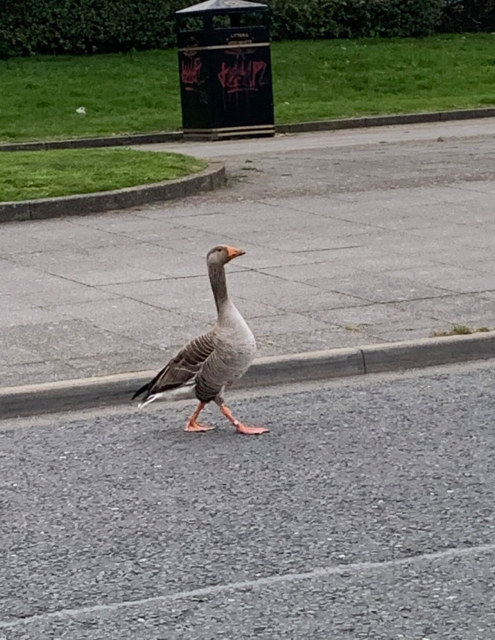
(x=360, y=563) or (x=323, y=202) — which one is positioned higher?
(x=360, y=563)

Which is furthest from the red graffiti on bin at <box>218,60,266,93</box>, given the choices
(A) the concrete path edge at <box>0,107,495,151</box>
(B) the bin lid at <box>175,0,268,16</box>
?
(A) the concrete path edge at <box>0,107,495,151</box>

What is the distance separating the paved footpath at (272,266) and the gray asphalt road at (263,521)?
1.05 metres

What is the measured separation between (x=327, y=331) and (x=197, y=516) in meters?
3.08

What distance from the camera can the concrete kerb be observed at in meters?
7.39

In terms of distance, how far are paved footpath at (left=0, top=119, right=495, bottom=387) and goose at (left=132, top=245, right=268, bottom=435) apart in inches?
47.9

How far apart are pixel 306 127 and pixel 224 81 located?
2.10 metres

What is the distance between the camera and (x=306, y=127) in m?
23.4

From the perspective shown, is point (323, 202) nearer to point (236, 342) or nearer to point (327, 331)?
point (327, 331)

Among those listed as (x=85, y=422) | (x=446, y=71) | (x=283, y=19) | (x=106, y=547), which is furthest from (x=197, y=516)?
(x=283, y=19)

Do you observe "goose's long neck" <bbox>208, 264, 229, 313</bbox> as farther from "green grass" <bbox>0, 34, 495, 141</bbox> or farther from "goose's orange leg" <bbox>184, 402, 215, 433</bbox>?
"green grass" <bbox>0, 34, 495, 141</bbox>

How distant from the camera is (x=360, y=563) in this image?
5.00 metres

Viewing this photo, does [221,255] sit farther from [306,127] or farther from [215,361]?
[306,127]

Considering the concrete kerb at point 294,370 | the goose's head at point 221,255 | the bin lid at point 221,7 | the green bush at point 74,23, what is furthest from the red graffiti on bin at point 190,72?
the goose's head at point 221,255

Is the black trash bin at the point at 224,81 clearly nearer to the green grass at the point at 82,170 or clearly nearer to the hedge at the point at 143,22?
the green grass at the point at 82,170
